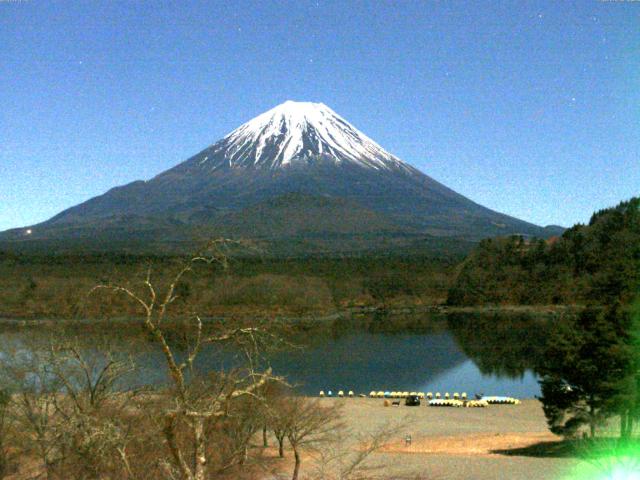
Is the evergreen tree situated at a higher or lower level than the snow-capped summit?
lower

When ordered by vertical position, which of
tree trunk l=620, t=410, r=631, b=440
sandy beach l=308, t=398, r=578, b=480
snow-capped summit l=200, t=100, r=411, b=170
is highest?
snow-capped summit l=200, t=100, r=411, b=170

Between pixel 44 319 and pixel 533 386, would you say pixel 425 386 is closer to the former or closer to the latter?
pixel 533 386

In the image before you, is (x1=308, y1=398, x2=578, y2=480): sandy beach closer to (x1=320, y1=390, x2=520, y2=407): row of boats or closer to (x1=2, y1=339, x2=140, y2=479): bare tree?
(x1=320, y1=390, x2=520, y2=407): row of boats

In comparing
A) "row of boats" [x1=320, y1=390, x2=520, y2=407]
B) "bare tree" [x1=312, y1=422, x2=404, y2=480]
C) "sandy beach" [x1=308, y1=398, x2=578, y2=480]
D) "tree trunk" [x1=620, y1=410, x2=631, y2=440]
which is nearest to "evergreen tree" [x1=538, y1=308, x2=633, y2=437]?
"tree trunk" [x1=620, y1=410, x2=631, y2=440]

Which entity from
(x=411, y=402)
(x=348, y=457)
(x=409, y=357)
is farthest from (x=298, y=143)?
(x=348, y=457)

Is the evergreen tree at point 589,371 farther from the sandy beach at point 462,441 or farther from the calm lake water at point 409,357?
the calm lake water at point 409,357
